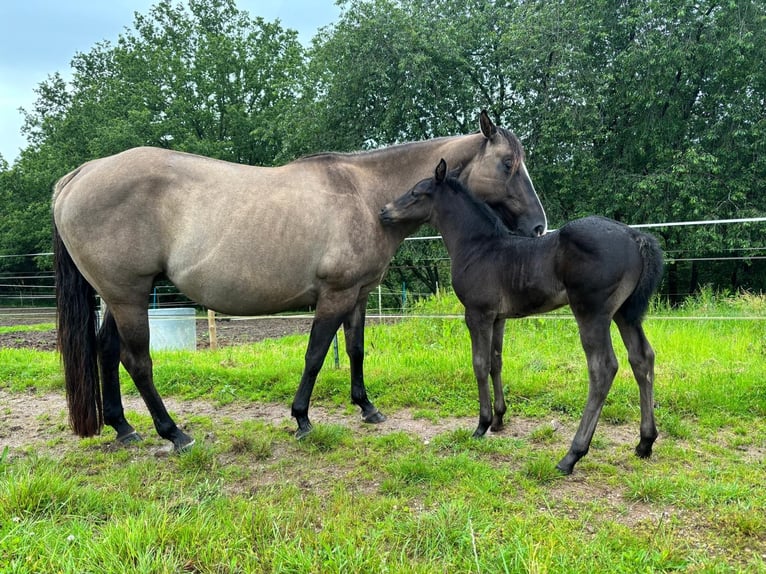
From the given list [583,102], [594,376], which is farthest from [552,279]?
[583,102]

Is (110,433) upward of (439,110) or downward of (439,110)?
downward

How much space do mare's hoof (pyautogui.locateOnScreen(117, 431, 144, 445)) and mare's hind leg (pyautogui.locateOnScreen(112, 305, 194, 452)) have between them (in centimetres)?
39

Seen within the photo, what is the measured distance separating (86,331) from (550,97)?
14537 millimetres

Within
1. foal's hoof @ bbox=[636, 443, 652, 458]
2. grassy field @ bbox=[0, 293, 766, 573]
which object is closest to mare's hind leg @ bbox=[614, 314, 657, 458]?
foal's hoof @ bbox=[636, 443, 652, 458]

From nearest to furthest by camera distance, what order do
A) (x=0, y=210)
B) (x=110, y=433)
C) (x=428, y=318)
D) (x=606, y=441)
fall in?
(x=606, y=441), (x=110, y=433), (x=428, y=318), (x=0, y=210)

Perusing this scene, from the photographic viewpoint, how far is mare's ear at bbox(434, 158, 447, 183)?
3522mm

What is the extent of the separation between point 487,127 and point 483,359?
5.69 feet

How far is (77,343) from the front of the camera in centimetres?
346

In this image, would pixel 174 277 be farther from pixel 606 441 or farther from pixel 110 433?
pixel 606 441

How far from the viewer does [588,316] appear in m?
2.82

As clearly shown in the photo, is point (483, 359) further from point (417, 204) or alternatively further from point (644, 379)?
point (417, 204)

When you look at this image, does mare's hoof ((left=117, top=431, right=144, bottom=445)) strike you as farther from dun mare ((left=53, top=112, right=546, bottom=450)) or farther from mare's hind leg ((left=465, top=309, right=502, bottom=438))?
mare's hind leg ((left=465, top=309, right=502, bottom=438))

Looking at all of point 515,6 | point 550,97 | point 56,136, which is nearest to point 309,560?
point 550,97

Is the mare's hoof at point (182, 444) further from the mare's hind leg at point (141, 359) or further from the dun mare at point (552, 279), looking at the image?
the dun mare at point (552, 279)
